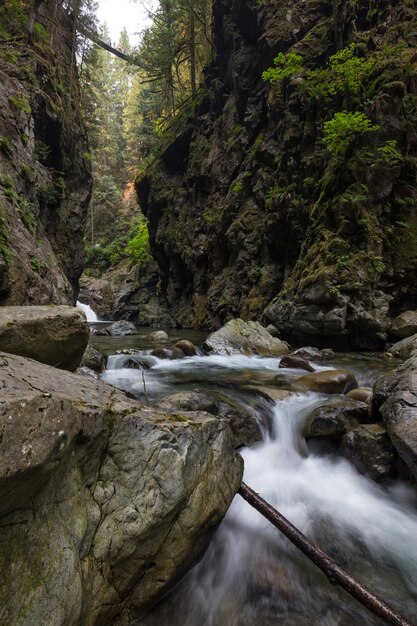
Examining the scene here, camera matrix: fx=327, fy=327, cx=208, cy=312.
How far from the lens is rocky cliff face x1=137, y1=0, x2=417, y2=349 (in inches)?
397

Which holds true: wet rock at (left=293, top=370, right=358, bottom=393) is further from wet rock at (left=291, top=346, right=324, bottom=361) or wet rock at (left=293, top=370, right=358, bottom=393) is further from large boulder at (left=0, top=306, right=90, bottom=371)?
large boulder at (left=0, top=306, right=90, bottom=371)

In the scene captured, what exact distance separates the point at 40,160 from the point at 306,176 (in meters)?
11.3

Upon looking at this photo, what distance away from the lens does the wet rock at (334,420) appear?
14.6 ft

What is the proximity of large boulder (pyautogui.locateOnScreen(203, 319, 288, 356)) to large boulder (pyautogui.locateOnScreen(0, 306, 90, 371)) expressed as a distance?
667 centimetres

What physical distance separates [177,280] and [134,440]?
20.9 meters

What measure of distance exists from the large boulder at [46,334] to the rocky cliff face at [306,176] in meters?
7.66

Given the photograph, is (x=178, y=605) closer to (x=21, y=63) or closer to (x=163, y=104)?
(x=21, y=63)

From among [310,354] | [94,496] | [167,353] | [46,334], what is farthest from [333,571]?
[167,353]

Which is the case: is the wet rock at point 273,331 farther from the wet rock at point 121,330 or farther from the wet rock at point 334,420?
the wet rock at point 121,330

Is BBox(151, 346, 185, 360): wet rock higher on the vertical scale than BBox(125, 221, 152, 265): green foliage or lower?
lower

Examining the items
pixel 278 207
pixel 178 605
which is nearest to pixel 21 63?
pixel 278 207

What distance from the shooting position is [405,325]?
9562 mm

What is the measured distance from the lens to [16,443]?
1.42 metres

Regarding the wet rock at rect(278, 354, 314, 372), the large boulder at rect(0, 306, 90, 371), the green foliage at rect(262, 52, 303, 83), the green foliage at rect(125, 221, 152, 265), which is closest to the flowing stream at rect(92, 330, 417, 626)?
the large boulder at rect(0, 306, 90, 371)
